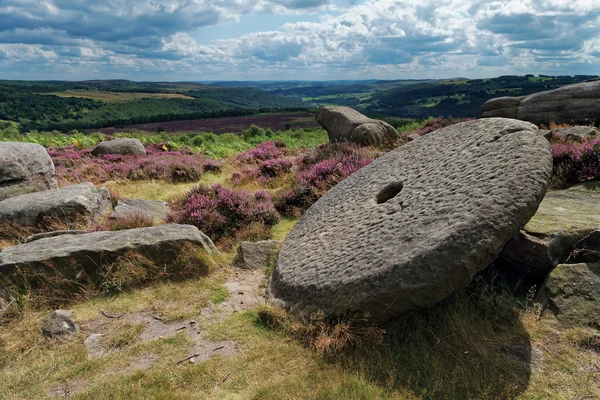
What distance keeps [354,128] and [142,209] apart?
10606 mm

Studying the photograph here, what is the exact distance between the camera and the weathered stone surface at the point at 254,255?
745 cm

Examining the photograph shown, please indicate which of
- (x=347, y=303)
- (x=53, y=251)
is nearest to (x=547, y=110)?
(x=347, y=303)

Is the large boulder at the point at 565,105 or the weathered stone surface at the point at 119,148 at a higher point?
the large boulder at the point at 565,105

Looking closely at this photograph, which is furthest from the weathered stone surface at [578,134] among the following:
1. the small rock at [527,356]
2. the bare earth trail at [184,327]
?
the bare earth trail at [184,327]

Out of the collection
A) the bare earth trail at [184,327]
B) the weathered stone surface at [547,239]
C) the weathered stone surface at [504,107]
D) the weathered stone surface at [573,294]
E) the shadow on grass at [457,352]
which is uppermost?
the weathered stone surface at [504,107]

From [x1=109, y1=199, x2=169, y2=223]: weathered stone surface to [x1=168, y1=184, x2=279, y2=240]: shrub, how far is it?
411 mm

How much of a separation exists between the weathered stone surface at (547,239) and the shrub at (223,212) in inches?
222

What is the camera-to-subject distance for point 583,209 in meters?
6.27

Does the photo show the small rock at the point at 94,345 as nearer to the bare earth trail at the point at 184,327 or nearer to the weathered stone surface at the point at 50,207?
the bare earth trail at the point at 184,327

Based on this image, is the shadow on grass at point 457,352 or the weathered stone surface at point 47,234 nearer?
the shadow on grass at point 457,352

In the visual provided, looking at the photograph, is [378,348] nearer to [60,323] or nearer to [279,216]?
[60,323]

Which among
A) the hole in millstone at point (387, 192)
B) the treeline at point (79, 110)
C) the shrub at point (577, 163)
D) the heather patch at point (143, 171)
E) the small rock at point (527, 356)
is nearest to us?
the small rock at point (527, 356)

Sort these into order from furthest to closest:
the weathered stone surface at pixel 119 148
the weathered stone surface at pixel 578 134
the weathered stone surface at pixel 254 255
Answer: the weathered stone surface at pixel 119 148 → the weathered stone surface at pixel 578 134 → the weathered stone surface at pixel 254 255

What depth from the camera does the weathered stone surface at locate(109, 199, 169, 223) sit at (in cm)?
949
